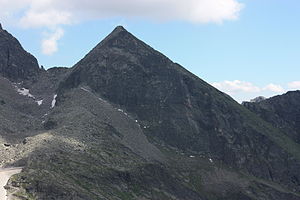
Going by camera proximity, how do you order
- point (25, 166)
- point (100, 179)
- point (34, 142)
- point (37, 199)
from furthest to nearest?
point (34, 142)
point (100, 179)
point (25, 166)
point (37, 199)

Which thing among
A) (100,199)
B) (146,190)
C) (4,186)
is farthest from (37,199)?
(146,190)

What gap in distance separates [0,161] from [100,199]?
4533 centimetres

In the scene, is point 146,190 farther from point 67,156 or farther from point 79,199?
point 79,199

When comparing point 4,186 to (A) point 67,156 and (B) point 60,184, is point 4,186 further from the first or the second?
(A) point 67,156

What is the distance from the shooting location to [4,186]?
14425 centimetres

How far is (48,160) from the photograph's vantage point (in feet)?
586

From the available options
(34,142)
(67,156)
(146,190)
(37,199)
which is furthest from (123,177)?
(37,199)

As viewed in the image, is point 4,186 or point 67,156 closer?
point 4,186

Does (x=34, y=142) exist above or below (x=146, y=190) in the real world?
above

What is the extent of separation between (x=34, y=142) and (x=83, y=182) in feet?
116

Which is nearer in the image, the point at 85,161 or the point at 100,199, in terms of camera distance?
the point at 100,199

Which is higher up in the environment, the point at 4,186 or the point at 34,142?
the point at 34,142

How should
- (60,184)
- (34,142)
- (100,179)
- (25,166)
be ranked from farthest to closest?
(34,142) → (100,179) → (25,166) → (60,184)

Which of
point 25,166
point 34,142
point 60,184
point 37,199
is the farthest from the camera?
point 34,142
